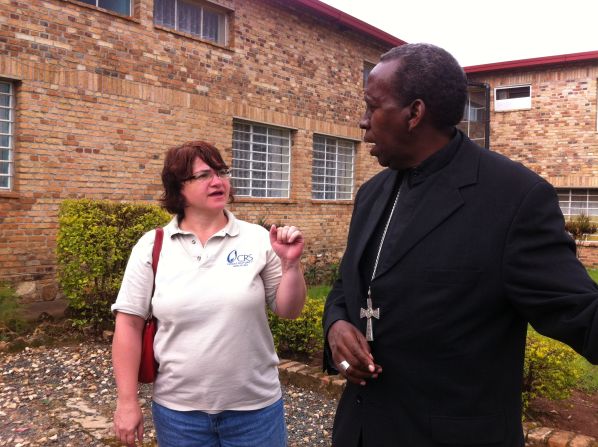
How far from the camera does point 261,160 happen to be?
1206 centimetres

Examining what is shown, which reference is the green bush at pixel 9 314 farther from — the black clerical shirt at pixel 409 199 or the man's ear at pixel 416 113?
the man's ear at pixel 416 113

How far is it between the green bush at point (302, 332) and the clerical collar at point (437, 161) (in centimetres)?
373

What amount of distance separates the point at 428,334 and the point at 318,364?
3936 mm

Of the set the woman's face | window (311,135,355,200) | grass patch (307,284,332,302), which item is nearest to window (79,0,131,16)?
window (311,135,355,200)

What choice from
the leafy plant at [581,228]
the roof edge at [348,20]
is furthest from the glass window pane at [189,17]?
the leafy plant at [581,228]

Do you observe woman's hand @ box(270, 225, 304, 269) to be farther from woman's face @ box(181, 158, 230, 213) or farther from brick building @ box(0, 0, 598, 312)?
brick building @ box(0, 0, 598, 312)

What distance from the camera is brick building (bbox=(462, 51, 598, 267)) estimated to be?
17.5 meters

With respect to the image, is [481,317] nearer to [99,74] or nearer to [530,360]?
[530,360]

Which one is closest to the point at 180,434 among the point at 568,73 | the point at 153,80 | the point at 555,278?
the point at 555,278

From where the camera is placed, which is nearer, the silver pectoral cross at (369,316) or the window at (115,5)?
the silver pectoral cross at (369,316)

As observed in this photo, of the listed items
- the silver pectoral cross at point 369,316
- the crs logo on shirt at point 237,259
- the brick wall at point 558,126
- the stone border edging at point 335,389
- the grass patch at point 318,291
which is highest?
the brick wall at point 558,126

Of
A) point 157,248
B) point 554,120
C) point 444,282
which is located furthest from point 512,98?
point 444,282

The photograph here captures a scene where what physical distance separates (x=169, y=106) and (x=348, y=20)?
5784mm

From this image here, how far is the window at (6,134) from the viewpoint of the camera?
7715 mm
